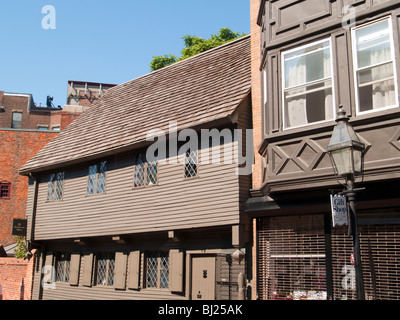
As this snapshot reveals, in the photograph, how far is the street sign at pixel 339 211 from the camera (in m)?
7.44

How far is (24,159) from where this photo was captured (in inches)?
1344

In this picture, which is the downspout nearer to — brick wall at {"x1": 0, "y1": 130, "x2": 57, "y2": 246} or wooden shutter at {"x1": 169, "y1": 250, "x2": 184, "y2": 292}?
wooden shutter at {"x1": 169, "y1": 250, "x2": 184, "y2": 292}

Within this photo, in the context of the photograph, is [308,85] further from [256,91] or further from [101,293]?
[101,293]

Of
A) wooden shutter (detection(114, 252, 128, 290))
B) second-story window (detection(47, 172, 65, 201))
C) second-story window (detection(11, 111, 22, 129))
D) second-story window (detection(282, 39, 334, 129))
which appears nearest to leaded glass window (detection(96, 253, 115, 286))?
wooden shutter (detection(114, 252, 128, 290))

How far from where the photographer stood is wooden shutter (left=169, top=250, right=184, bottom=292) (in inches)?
544

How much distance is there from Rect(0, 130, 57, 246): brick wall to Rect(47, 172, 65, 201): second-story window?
15.8 meters

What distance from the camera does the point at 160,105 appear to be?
17.0 metres

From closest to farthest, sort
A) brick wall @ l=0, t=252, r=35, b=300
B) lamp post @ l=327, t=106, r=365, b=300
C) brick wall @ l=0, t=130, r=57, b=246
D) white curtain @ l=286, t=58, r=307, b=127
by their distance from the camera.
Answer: lamp post @ l=327, t=106, r=365, b=300
white curtain @ l=286, t=58, r=307, b=127
brick wall @ l=0, t=252, r=35, b=300
brick wall @ l=0, t=130, r=57, b=246

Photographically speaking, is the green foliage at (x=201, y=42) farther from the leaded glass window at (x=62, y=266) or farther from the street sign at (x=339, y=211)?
the street sign at (x=339, y=211)

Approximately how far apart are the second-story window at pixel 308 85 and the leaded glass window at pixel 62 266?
1206cm

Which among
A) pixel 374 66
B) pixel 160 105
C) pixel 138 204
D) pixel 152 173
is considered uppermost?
pixel 160 105

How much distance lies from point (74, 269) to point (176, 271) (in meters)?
5.90

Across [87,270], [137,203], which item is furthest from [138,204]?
[87,270]

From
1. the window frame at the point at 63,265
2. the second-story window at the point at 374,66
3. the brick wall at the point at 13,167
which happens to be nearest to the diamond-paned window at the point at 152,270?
the window frame at the point at 63,265
